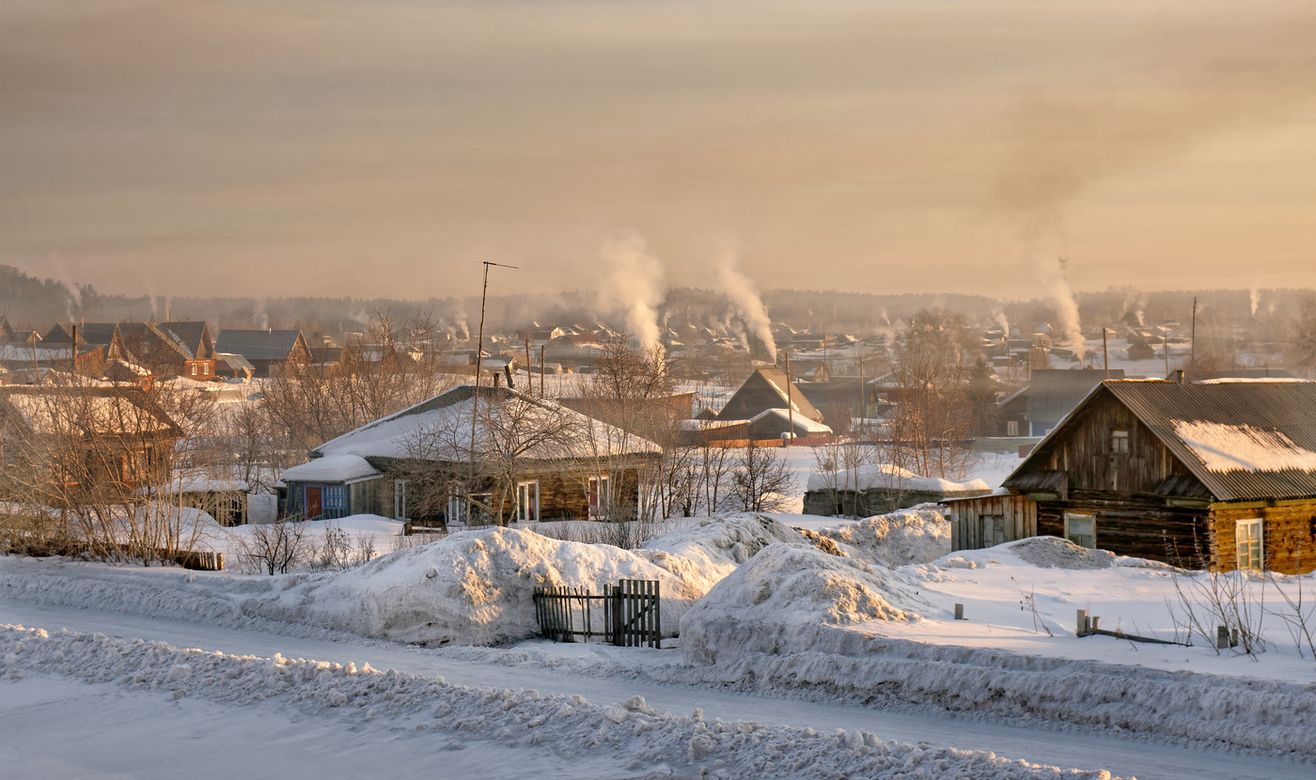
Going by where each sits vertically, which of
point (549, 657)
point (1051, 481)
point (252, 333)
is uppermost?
point (252, 333)

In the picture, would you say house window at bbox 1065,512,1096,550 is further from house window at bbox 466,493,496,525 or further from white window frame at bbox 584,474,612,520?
house window at bbox 466,493,496,525

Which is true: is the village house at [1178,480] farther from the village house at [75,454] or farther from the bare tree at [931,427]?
the bare tree at [931,427]

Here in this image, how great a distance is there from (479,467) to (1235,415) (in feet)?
68.0

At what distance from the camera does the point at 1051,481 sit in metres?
31.6

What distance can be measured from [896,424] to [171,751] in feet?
196

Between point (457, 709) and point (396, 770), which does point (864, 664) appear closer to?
point (457, 709)

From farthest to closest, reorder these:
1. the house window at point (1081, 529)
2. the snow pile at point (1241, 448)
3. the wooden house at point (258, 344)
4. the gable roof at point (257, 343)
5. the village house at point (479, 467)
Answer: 1. the gable roof at point (257, 343)
2. the wooden house at point (258, 344)
3. the village house at point (479, 467)
4. the house window at point (1081, 529)
5. the snow pile at point (1241, 448)

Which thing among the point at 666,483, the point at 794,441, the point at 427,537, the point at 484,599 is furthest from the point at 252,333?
the point at 484,599

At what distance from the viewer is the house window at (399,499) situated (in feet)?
135

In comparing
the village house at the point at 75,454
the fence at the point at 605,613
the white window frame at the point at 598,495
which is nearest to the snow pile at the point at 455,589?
the fence at the point at 605,613

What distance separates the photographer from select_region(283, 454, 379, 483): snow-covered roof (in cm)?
4097

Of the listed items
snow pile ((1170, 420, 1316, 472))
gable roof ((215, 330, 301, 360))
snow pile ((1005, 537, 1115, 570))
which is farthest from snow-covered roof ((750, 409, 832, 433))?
gable roof ((215, 330, 301, 360))

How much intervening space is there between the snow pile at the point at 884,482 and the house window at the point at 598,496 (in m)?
8.28

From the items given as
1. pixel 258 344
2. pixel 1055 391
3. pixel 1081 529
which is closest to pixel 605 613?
pixel 1081 529
